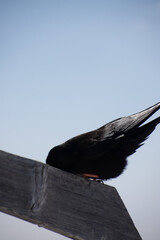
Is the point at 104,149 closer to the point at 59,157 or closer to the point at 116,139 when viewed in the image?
the point at 116,139

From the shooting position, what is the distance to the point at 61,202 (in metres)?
1.61

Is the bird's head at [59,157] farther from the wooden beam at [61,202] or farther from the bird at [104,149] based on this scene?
the wooden beam at [61,202]

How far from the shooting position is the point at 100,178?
295cm

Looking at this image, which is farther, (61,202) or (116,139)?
(116,139)

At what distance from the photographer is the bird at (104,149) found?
9.23ft

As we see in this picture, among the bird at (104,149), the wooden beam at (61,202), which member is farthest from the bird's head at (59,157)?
the wooden beam at (61,202)

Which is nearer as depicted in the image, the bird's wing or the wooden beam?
the wooden beam

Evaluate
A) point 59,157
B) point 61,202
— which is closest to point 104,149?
point 59,157

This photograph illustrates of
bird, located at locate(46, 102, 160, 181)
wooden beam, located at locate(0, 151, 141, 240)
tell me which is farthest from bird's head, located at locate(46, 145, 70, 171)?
wooden beam, located at locate(0, 151, 141, 240)

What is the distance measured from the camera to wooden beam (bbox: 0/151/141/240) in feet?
4.79

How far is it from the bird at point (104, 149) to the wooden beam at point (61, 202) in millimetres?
962

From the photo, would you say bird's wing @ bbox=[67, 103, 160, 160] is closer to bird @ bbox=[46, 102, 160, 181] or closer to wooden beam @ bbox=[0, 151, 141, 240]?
bird @ bbox=[46, 102, 160, 181]

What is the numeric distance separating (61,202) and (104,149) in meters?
1.29

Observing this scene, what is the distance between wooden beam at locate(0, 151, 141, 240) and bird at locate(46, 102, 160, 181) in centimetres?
96
